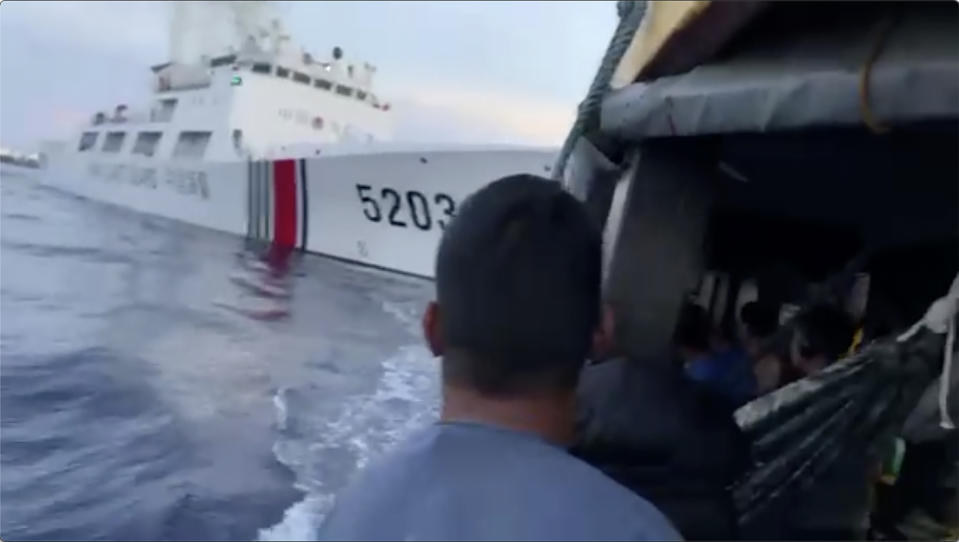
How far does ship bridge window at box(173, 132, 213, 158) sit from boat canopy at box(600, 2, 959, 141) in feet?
88.8

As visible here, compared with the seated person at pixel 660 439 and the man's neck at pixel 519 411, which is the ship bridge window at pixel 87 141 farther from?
the man's neck at pixel 519 411

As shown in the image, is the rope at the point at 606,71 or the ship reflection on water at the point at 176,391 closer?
the rope at the point at 606,71

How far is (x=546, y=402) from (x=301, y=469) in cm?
754

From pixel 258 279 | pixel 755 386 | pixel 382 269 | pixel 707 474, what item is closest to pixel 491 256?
pixel 707 474

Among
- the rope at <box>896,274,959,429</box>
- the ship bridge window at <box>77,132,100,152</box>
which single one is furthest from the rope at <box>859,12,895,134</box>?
the ship bridge window at <box>77,132,100,152</box>

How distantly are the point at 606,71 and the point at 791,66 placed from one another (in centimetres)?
84

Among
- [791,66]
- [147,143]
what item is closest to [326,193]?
[147,143]

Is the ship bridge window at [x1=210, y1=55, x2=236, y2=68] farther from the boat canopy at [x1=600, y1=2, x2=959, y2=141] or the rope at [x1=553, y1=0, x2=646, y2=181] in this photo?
the boat canopy at [x1=600, y1=2, x2=959, y2=141]

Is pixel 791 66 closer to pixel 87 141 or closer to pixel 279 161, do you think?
pixel 279 161

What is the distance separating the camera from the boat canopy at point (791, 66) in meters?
1.63

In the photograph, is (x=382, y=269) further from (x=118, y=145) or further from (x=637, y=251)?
(x=637, y=251)

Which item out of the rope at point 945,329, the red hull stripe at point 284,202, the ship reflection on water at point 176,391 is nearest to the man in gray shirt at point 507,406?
the rope at point 945,329

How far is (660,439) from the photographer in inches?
77.5

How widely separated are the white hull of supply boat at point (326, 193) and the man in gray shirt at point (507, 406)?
60.6 ft
